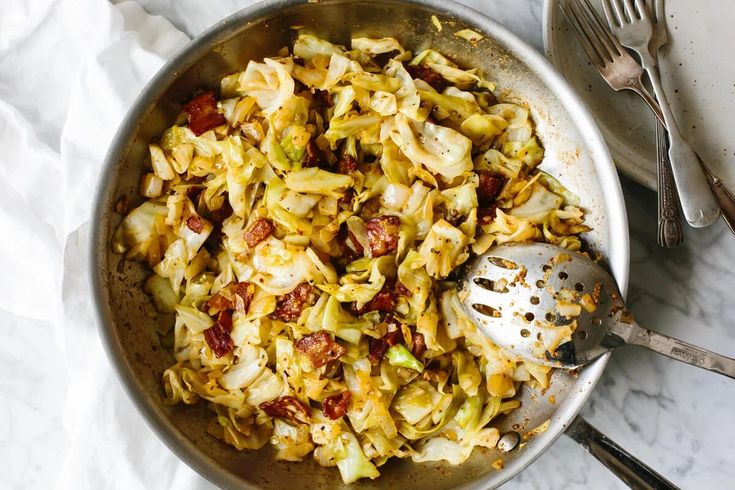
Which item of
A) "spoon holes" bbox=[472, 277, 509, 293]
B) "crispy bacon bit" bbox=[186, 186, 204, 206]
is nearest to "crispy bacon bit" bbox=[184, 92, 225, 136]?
"crispy bacon bit" bbox=[186, 186, 204, 206]

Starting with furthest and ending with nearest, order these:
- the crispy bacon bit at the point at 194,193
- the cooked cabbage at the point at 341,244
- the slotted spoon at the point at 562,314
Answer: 1. the crispy bacon bit at the point at 194,193
2. the cooked cabbage at the point at 341,244
3. the slotted spoon at the point at 562,314

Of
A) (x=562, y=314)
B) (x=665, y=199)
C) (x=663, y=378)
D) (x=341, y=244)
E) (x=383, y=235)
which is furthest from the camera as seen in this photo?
(x=663, y=378)

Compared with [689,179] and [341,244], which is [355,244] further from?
[689,179]

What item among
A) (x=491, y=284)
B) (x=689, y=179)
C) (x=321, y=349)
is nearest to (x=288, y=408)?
(x=321, y=349)

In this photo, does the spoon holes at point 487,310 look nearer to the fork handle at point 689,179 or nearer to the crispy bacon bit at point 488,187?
the crispy bacon bit at point 488,187

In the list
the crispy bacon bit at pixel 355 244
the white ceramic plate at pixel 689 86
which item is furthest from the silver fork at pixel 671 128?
the crispy bacon bit at pixel 355 244

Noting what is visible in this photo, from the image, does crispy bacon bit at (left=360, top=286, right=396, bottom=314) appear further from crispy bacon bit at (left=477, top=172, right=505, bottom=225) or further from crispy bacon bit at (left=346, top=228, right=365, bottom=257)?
crispy bacon bit at (left=477, top=172, right=505, bottom=225)
